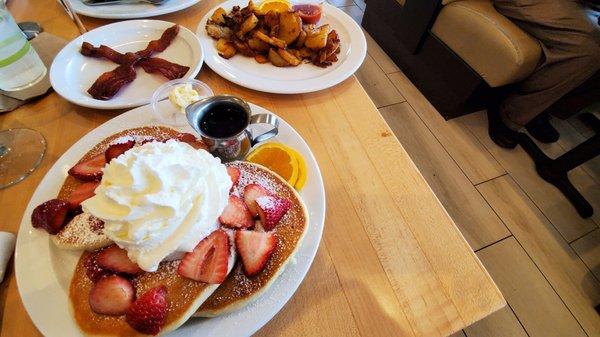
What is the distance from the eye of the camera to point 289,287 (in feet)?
2.07

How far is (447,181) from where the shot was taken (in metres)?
1.87

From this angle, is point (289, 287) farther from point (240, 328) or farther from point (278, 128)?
point (278, 128)

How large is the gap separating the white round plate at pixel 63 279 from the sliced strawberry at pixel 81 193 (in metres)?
0.09

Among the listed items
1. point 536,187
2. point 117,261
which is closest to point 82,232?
point 117,261

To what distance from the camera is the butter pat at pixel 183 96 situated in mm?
897

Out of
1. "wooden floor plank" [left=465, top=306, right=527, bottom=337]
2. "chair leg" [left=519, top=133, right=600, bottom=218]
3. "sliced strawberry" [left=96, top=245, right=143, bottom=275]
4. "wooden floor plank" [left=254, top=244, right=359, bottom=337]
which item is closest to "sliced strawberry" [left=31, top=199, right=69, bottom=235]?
"sliced strawberry" [left=96, top=245, right=143, bottom=275]

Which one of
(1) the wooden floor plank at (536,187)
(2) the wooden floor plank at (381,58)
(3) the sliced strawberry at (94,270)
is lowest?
(1) the wooden floor plank at (536,187)

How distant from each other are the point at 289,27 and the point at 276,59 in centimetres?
13

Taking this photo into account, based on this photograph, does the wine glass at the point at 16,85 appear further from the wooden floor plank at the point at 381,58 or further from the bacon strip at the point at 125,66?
the wooden floor plank at the point at 381,58

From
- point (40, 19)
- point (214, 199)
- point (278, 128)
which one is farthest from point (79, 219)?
point (40, 19)

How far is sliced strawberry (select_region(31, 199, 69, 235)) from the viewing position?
25.3 inches

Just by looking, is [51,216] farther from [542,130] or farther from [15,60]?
[542,130]

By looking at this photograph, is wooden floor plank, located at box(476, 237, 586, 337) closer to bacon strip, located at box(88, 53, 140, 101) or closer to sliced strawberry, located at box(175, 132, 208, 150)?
sliced strawberry, located at box(175, 132, 208, 150)

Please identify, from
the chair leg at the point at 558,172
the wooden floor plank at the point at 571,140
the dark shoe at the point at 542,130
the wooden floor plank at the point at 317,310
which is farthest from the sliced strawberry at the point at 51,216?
the wooden floor plank at the point at 571,140
